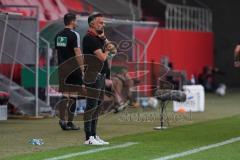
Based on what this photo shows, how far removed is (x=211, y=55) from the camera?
3250cm

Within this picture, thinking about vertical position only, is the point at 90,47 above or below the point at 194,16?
below

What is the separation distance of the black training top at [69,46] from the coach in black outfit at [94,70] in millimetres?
1654

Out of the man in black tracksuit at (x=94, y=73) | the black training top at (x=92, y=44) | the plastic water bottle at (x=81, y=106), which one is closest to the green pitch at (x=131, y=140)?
the man in black tracksuit at (x=94, y=73)

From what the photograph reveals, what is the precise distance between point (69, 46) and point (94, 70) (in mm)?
1903

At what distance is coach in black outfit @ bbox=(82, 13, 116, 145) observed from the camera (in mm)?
11656

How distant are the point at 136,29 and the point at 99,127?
9.38m

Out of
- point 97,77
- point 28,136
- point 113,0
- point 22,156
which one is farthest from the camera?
point 113,0

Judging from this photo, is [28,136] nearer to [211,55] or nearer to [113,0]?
[113,0]

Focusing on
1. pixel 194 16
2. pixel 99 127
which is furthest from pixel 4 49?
pixel 194 16

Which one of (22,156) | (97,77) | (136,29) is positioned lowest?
(22,156)

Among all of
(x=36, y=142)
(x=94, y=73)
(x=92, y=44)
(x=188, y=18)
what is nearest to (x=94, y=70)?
(x=94, y=73)

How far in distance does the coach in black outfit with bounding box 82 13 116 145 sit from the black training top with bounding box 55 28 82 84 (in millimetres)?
1654

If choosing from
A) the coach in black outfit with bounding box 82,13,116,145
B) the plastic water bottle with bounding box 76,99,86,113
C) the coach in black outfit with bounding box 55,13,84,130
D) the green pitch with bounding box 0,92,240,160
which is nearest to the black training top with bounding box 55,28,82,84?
the coach in black outfit with bounding box 55,13,84,130

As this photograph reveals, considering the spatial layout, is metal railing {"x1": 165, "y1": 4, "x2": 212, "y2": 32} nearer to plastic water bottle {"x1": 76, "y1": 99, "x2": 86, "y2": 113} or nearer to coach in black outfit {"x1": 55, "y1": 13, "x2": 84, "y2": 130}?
plastic water bottle {"x1": 76, "y1": 99, "x2": 86, "y2": 113}
